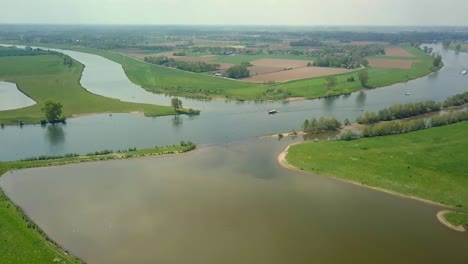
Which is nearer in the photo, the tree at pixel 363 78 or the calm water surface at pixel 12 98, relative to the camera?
the calm water surface at pixel 12 98

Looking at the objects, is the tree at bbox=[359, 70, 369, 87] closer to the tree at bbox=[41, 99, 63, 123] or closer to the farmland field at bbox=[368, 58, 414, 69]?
the farmland field at bbox=[368, 58, 414, 69]

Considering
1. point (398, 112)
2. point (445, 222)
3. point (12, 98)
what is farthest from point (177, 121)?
point (445, 222)

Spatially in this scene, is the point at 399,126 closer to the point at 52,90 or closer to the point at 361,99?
the point at 361,99

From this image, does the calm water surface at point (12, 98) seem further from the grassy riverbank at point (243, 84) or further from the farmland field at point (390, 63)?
the farmland field at point (390, 63)

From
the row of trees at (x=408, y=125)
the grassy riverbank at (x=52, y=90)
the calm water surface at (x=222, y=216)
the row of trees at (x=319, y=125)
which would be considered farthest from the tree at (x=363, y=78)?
the calm water surface at (x=222, y=216)

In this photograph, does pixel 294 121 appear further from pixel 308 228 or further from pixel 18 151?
pixel 18 151
